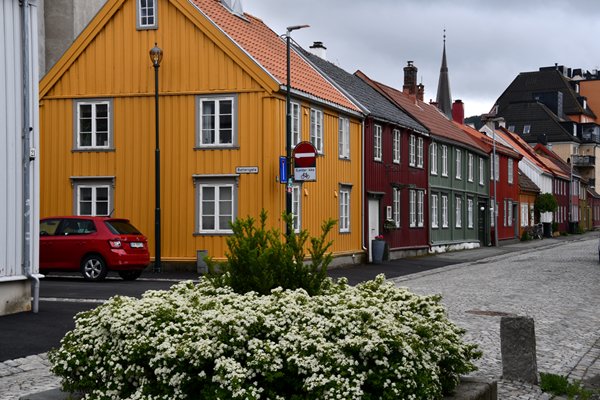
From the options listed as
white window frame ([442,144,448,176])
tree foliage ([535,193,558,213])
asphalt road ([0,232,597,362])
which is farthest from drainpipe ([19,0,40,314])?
tree foliage ([535,193,558,213])

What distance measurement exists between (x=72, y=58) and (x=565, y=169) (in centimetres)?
6436

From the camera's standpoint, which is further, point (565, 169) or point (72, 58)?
point (565, 169)

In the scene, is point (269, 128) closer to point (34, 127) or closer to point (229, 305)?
point (34, 127)

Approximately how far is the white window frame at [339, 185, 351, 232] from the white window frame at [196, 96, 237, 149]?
589 centimetres

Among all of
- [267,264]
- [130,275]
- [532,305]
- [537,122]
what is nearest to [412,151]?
[130,275]

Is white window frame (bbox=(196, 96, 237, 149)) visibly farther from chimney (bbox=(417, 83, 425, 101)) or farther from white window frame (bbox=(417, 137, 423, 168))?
chimney (bbox=(417, 83, 425, 101))

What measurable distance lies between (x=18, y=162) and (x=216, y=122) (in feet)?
43.0

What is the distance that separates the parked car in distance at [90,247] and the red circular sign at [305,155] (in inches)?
187

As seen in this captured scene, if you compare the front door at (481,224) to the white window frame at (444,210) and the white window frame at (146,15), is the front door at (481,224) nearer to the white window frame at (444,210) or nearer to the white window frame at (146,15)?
the white window frame at (444,210)

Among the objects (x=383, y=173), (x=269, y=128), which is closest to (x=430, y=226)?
(x=383, y=173)

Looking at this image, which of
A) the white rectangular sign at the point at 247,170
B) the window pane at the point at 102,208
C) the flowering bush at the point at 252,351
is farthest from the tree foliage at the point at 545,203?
the flowering bush at the point at 252,351

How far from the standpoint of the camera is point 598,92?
117000mm

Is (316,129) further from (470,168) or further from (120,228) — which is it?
(470,168)

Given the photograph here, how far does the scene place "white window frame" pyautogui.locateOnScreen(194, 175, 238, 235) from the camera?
26797 millimetres
